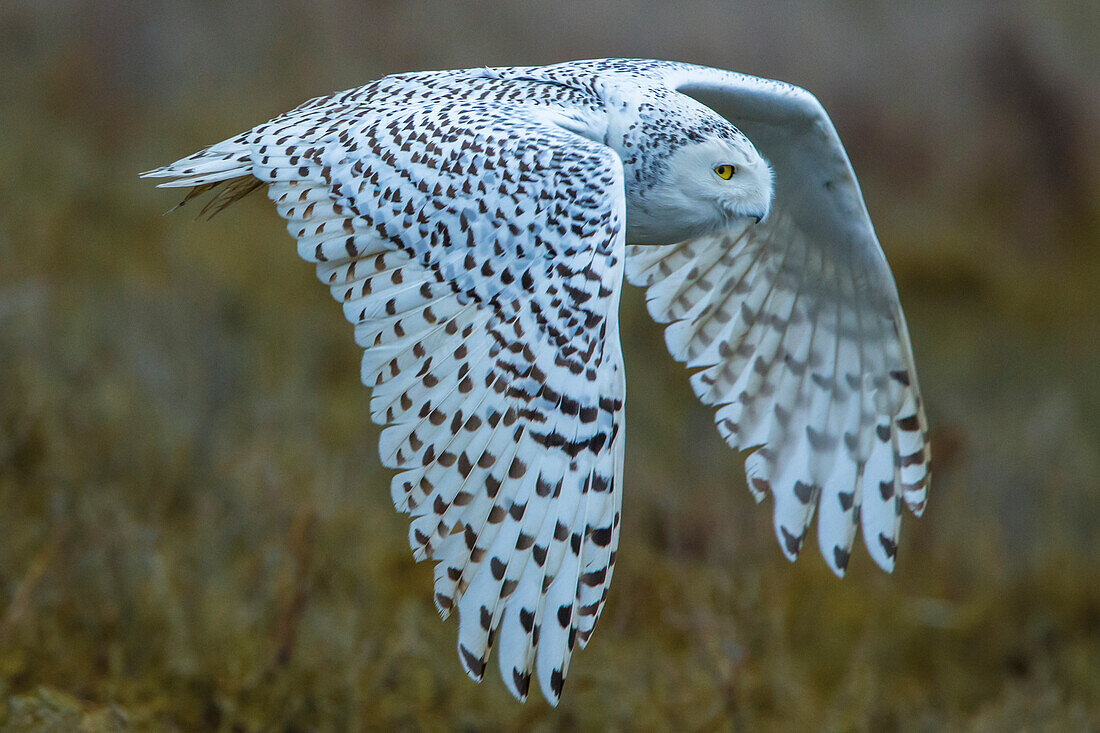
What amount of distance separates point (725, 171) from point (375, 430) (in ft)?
11.5

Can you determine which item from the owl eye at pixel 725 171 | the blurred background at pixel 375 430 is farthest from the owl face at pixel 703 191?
the blurred background at pixel 375 430

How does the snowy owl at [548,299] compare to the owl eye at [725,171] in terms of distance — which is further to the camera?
the owl eye at [725,171]

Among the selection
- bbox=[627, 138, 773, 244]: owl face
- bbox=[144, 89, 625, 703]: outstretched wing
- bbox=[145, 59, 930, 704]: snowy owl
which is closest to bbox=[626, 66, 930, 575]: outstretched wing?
bbox=[145, 59, 930, 704]: snowy owl

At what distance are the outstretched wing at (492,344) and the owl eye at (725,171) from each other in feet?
1.81

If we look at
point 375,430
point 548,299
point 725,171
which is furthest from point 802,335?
point 375,430

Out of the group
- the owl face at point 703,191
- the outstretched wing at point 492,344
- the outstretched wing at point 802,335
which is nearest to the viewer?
the outstretched wing at point 492,344

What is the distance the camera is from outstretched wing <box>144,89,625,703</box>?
216 centimetres

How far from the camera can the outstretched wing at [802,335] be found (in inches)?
135

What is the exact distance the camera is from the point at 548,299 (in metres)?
2.32

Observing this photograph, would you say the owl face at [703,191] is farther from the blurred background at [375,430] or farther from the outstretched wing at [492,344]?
the blurred background at [375,430]

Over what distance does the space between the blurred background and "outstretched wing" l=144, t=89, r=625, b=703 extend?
1.23 metres

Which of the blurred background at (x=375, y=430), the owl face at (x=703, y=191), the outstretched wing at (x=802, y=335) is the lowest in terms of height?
the blurred background at (x=375, y=430)

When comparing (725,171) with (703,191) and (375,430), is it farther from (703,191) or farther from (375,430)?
(375,430)

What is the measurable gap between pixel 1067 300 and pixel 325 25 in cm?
632
